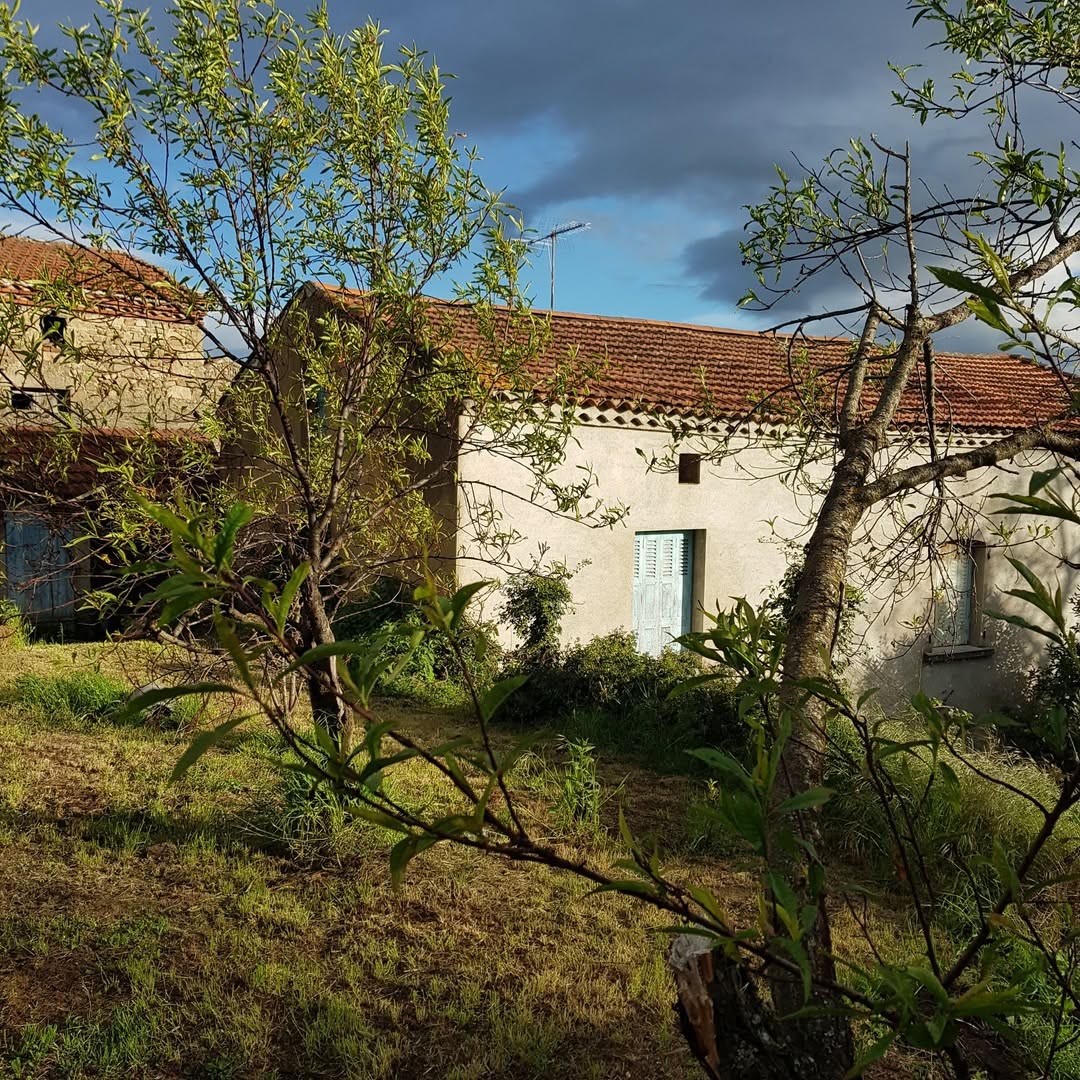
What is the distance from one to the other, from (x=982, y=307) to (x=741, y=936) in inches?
37.6

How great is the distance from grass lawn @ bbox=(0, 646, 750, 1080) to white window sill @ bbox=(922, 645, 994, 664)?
24.3 ft

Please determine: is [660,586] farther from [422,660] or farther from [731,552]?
[422,660]

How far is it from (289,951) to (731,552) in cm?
895

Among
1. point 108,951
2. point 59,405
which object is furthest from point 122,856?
point 59,405

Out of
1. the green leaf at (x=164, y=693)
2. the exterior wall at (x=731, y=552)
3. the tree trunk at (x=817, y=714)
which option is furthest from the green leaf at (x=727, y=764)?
the exterior wall at (x=731, y=552)

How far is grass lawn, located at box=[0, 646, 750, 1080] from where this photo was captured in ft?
12.6

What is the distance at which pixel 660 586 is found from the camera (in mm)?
12297

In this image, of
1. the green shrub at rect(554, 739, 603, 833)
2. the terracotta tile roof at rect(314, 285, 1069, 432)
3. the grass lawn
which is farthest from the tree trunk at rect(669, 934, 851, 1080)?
the terracotta tile roof at rect(314, 285, 1069, 432)

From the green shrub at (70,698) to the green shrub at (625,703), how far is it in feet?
12.9

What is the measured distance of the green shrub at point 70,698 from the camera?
339 inches

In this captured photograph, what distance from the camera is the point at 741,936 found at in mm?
1319

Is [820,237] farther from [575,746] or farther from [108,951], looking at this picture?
[108,951]

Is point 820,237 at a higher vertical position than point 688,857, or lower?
higher

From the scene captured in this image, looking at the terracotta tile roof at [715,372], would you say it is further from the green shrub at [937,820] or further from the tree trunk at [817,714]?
the tree trunk at [817,714]
